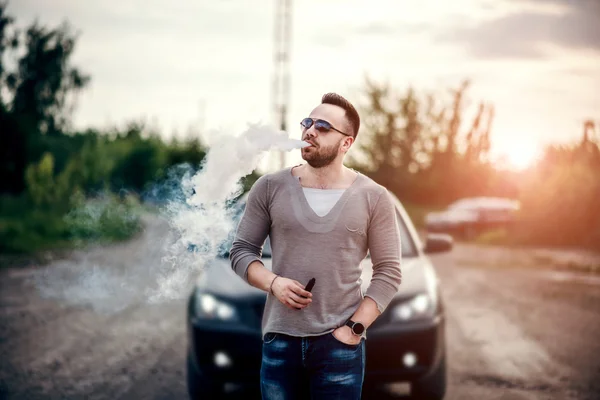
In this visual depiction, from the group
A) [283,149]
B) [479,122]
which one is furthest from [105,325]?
[479,122]

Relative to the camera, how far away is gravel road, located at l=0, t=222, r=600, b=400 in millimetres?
5395

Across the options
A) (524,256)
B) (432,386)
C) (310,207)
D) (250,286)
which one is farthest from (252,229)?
(524,256)

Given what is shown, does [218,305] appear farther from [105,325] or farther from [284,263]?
[105,325]

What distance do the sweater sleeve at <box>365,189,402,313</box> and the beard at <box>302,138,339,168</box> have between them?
0.26 m

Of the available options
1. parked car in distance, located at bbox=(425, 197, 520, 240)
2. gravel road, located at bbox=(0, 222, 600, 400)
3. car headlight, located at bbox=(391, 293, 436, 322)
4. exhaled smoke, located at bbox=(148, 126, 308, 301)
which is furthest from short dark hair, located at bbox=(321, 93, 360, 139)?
parked car in distance, located at bbox=(425, 197, 520, 240)

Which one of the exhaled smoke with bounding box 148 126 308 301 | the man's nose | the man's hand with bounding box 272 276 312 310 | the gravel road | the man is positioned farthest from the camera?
the gravel road

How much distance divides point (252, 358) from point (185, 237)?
4.54 feet

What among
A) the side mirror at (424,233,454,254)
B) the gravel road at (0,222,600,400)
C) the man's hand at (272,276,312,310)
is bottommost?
the gravel road at (0,222,600,400)

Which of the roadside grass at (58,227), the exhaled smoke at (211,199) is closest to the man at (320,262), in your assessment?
the exhaled smoke at (211,199)

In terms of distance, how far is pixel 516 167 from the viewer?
2545cm

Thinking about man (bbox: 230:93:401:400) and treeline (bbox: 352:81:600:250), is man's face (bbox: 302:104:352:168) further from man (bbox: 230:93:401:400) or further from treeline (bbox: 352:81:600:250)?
treeline (bbox: 352:81:600:250)

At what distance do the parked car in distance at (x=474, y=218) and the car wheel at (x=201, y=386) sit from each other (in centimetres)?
2128

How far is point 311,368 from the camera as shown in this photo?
257cm

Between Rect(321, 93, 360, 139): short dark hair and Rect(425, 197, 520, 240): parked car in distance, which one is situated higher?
Rect(321, 93, 360, 139): short dark hair
